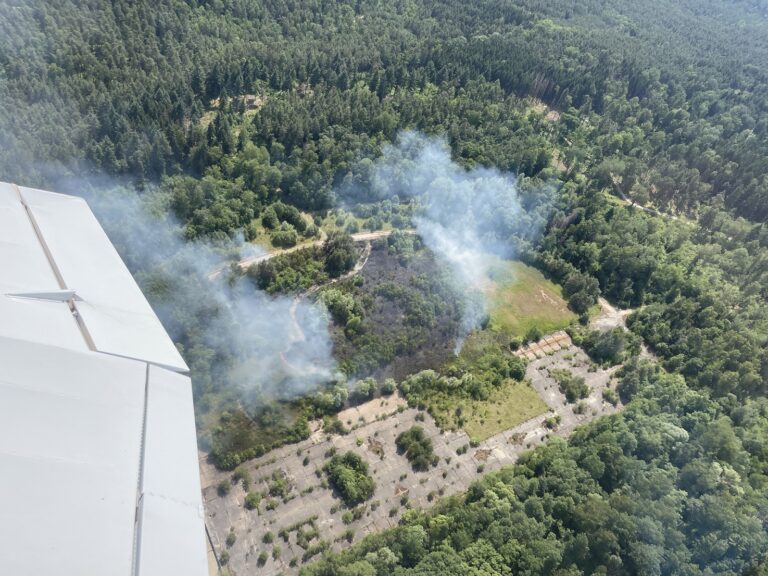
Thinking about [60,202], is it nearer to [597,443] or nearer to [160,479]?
[160,479]

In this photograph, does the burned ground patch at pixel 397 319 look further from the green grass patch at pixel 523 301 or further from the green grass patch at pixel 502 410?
the green grass patch at pixel 523 301

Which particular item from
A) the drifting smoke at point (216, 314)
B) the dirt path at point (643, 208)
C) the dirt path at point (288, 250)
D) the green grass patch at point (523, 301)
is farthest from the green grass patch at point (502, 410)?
the dirt path at point (643, 208)

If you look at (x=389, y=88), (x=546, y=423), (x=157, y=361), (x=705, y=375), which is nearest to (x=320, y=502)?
(x=546, y=423)

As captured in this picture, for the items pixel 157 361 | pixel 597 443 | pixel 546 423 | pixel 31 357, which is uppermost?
pixel 31 357

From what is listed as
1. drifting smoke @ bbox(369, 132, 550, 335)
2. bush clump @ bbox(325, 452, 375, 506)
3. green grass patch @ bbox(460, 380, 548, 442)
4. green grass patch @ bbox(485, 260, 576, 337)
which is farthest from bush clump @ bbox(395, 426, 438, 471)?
drifting smoke @ bbox(369, 132, 550, 335)

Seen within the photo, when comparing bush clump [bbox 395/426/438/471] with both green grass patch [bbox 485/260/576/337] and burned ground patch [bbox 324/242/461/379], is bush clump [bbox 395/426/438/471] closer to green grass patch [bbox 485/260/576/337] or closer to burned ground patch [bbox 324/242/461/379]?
burned ground patch [bbox 324/242/461/379]

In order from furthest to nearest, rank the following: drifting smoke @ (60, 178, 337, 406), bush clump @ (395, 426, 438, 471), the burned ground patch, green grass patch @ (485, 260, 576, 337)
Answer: green grass patch @ (485, 260, 576, 337) → the burned ground patch → drifting smoke @ (60, 178, 337, 406) → bush clump @ (395, 426, 438, 471)
